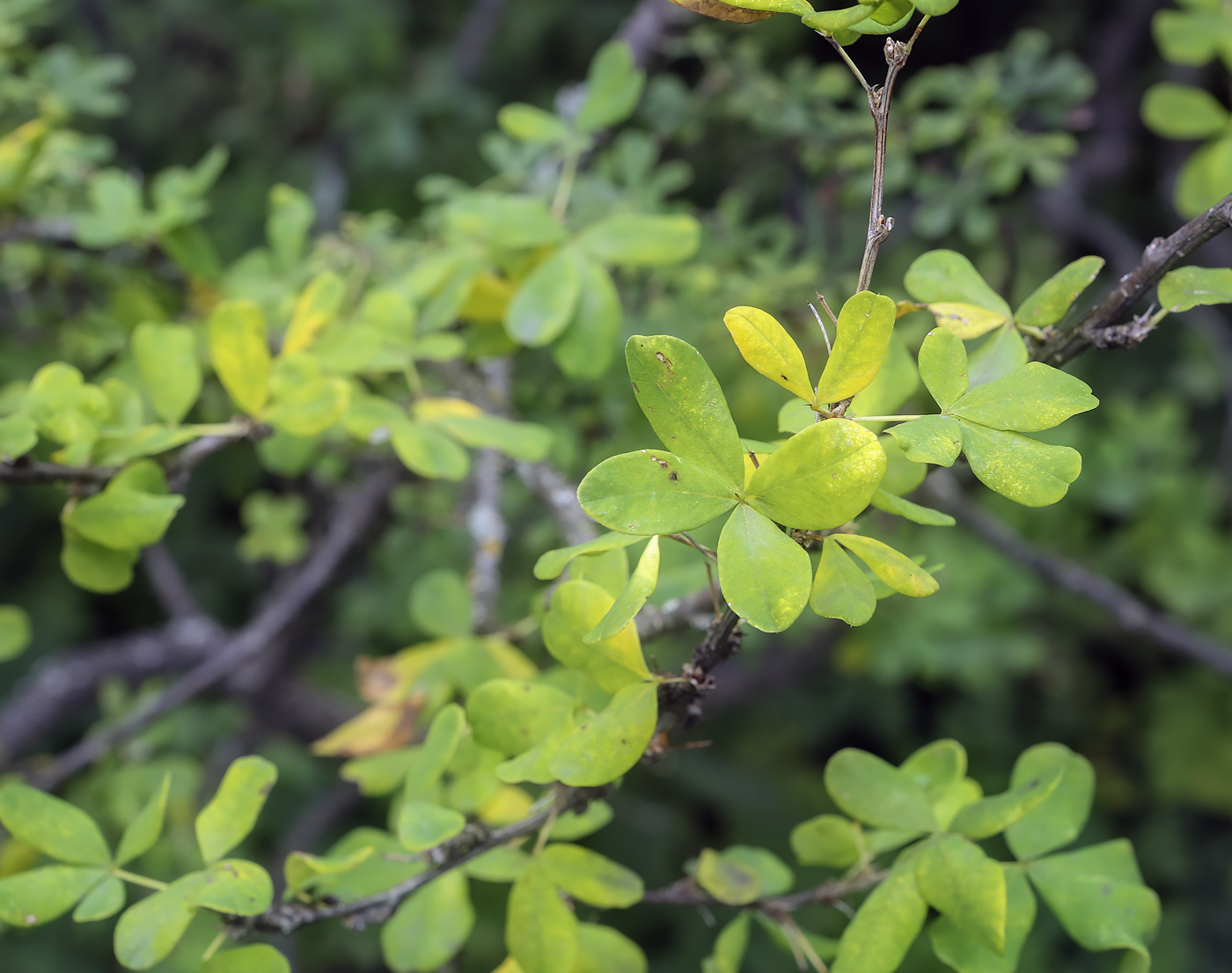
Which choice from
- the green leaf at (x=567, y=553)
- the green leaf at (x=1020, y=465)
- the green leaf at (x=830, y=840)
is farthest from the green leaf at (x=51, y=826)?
the green leaf at (x=1020, y=465)

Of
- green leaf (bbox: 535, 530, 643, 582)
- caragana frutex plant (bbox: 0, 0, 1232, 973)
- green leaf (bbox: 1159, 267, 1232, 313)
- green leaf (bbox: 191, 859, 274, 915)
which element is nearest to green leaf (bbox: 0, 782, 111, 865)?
caragana frutex plant (bbox: 0, 0, 1232, 973)

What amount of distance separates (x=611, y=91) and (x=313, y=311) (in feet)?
1.39

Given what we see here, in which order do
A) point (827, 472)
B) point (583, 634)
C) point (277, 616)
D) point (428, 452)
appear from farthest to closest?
point (277, 616), point (428, 452), point (583, 634), point (827, 472)

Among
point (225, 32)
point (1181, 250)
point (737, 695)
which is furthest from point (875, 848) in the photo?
point (225, 32)

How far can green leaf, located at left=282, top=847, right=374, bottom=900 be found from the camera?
18.5 inches

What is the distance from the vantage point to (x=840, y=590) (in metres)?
0.39

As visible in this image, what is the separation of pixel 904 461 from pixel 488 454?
538 mm

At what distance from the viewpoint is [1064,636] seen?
2184 millimetres

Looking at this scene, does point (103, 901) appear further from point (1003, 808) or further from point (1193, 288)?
point (1193, 288)

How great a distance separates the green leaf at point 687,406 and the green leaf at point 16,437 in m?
0.42

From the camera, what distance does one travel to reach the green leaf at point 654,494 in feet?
1.24

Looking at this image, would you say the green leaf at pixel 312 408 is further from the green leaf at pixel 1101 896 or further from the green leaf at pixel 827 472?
the green leaf at pixel 1101 896

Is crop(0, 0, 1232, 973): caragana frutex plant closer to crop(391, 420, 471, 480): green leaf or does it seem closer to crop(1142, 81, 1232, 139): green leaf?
crop(391, 420, 471, 480): green leaf

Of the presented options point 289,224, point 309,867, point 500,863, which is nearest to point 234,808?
point 309,867
